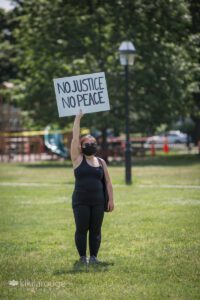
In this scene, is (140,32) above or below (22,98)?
above

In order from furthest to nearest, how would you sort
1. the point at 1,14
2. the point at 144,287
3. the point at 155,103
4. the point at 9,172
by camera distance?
the point at 1,14 < the point at 155,103 < the point at 9,172 < the point at 144,287

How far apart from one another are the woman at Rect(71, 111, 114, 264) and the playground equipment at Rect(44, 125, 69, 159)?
32628 millimetres

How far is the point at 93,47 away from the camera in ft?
116

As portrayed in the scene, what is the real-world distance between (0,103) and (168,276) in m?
46.0

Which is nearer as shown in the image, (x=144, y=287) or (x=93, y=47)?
(x=144, y=287)

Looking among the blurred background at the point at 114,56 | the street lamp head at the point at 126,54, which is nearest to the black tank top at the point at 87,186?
the street lamp head at the point at 126,54

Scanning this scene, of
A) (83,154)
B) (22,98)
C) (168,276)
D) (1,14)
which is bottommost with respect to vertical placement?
(168,276)

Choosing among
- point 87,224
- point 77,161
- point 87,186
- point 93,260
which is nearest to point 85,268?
point 93,260

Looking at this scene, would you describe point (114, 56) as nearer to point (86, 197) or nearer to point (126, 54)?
point (126, 54)

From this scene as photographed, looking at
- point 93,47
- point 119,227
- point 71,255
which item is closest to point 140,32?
point 93,47

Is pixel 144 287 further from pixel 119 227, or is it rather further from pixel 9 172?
pixel 9 172

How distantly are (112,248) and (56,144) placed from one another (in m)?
33.3

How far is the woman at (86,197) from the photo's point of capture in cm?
950

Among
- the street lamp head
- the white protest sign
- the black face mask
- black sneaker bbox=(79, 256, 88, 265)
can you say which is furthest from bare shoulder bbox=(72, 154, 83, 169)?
the street lamp head
